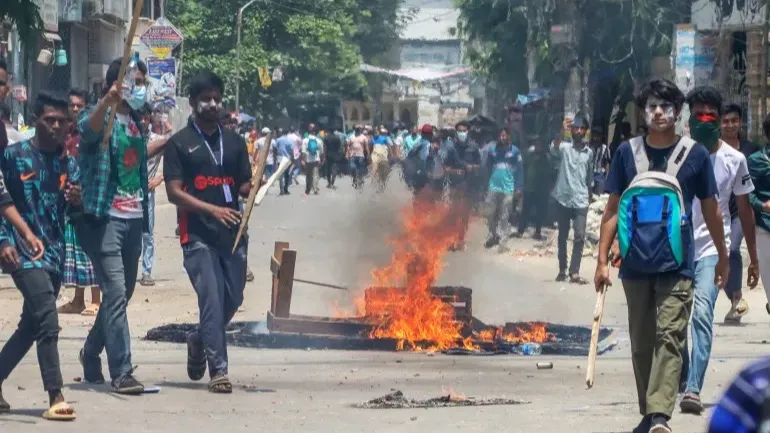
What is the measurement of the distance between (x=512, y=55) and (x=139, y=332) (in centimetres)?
2580

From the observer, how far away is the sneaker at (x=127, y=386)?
8.13 meters

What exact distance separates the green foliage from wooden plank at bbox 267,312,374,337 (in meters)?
48.4

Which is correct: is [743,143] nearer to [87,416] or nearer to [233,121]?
[87,416]

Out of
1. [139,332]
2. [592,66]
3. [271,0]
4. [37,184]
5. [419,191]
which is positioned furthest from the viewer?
[271,0]

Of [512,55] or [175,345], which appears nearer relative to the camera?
[175,345]

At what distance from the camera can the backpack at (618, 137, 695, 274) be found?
6852mm

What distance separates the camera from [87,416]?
7.49 meters

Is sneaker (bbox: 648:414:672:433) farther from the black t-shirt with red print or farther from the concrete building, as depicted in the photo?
the concrete building

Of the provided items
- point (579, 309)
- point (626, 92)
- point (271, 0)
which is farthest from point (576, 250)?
point (271, 0)

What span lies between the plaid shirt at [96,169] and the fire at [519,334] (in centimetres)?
345

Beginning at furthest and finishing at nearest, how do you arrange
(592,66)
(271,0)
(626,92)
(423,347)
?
1. (271,0)
2. (626,92)
3. (592,66)
4. (423,347)

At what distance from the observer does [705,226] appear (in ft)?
25.4

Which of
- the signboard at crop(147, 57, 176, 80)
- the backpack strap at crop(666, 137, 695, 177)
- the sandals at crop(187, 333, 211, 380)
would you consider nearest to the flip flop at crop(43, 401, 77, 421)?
the sandals at crop(187, 333, 211, 380)

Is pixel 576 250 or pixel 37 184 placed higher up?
pixel 37 184
